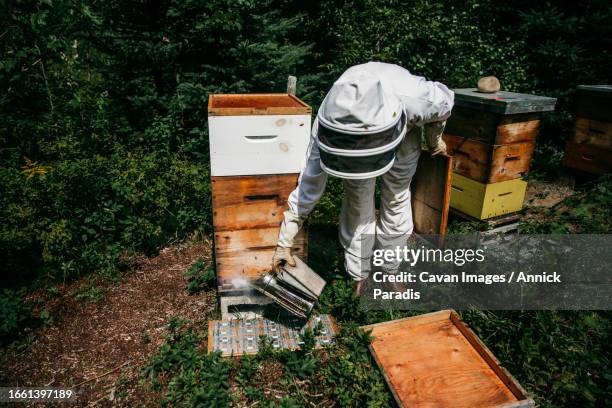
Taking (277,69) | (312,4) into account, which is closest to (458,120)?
(277,69)

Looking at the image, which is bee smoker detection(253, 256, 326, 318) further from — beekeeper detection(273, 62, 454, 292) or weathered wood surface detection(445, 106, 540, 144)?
weathered wood surface detection(445, 106, 540, 144)

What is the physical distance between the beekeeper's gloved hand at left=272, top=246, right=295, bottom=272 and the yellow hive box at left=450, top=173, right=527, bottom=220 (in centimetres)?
189

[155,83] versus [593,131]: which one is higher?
[155,83]

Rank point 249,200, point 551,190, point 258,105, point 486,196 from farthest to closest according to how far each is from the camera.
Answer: point 551,190 < point 486,196 < point 258,105 < point 249,200

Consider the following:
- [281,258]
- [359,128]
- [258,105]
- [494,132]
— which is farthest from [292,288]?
[494,132]

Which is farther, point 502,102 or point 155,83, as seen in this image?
point 155,83

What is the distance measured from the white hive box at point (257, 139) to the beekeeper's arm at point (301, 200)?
0.10 metres

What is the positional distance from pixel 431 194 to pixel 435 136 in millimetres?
496

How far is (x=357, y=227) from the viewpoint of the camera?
10.8 feet

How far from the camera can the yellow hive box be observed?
12.6 feet

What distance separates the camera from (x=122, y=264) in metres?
→ 3.96

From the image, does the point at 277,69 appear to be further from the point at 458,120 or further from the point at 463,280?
the point at 463,280

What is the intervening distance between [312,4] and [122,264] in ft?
20.2

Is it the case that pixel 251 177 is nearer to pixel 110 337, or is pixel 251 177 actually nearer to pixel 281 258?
pixel 281 258
